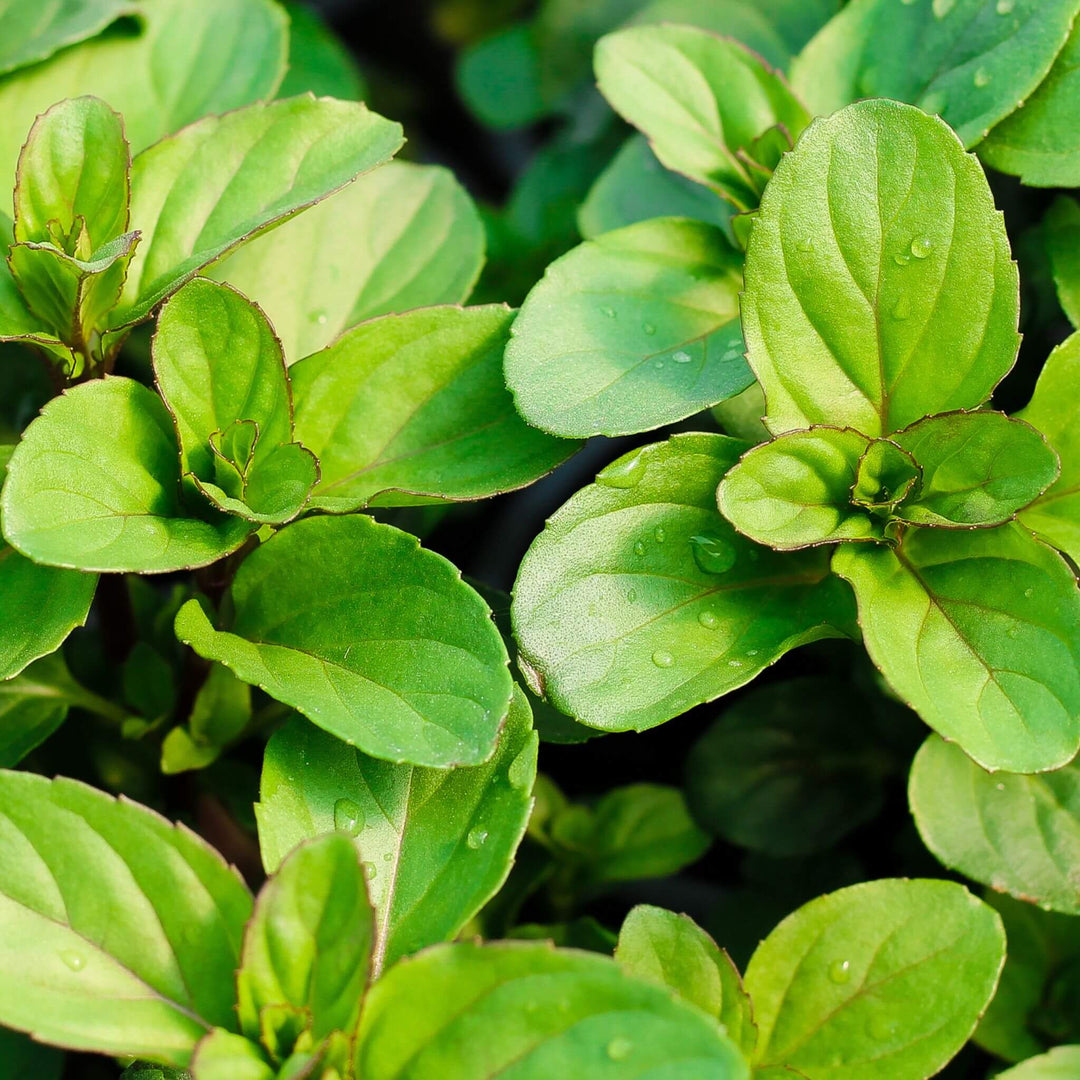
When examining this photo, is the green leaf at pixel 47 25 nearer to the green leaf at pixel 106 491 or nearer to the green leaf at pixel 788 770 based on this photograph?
the green leaf at pixel 106 491

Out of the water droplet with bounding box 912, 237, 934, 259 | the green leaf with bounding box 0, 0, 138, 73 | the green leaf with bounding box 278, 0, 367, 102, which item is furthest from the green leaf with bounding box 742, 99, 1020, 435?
the green leaf with bounding box 278, 0, 367, 102

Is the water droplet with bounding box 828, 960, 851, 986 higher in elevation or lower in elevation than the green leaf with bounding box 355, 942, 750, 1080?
lower

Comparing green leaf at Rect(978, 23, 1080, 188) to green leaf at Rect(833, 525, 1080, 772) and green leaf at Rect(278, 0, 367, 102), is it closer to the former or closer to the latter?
green leaf at Rect(833, 525, 1080, 772)

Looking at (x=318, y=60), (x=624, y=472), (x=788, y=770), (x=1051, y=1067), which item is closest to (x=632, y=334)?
(x=624, y=472)

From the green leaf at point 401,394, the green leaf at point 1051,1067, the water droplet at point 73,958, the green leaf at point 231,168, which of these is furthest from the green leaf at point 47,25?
the green leaf at point 1051,1067

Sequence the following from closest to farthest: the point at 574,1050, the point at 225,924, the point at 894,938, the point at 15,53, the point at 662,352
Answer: the point at 574,1050
the point at 225,924
the point at 894,938
the point at 662,352
the point at 15,53

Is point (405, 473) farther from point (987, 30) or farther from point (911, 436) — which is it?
point (987, 30)

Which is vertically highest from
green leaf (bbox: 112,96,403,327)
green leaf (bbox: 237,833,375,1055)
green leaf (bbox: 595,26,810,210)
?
green leaf (bbox: 112,96,403,327)

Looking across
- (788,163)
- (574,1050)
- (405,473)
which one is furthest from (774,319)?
(574,1050)
